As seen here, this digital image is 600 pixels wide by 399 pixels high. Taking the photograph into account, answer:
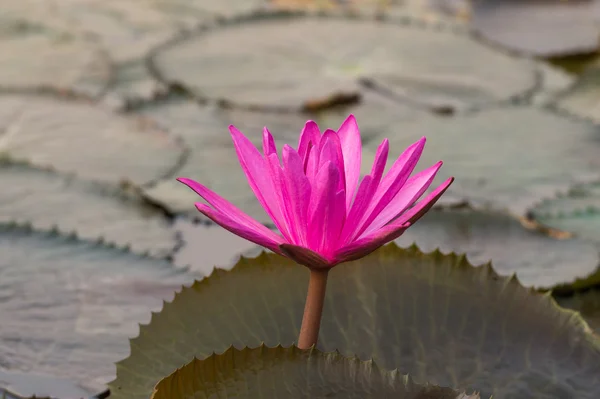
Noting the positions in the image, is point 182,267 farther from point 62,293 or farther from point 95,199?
point 95,199

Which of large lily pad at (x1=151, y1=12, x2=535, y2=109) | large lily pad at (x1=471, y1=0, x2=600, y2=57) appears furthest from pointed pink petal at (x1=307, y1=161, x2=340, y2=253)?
large lily pad at (x1=471, y1=0, x2=600, y2=57)

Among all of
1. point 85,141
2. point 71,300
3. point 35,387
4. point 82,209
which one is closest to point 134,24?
point 85,141

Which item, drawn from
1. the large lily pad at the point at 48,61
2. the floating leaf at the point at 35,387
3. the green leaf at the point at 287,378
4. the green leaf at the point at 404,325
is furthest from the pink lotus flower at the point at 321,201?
the large lily pad at the point at 48,61

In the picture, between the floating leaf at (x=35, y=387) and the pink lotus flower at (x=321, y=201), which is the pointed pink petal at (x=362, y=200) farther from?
the floating leaf at (x=35, y=387)

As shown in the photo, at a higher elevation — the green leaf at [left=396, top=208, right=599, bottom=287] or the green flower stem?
the green leaf at [left=396, top=208, right=599, bottom=287]

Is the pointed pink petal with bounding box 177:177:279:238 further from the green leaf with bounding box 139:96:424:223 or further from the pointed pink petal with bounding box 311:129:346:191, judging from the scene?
the green leaf with bounding box 139:96:424:223

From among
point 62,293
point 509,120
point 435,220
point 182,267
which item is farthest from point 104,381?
point 509,120
